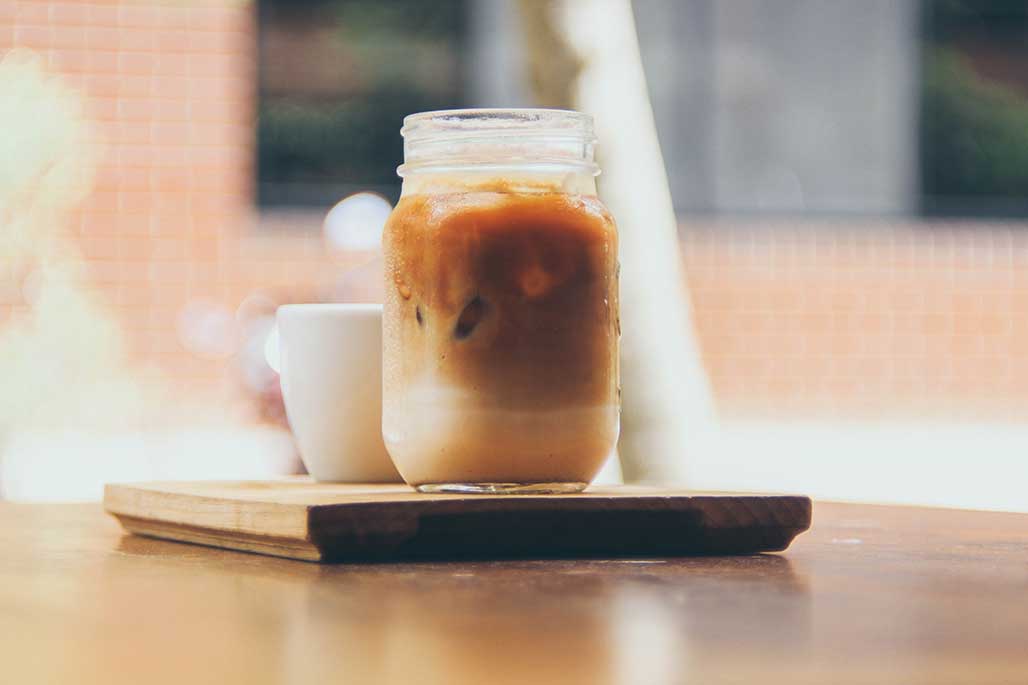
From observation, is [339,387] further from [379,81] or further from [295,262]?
[379,81]

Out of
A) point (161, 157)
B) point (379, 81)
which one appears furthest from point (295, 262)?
point (379, 81)

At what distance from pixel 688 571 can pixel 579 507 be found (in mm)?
97

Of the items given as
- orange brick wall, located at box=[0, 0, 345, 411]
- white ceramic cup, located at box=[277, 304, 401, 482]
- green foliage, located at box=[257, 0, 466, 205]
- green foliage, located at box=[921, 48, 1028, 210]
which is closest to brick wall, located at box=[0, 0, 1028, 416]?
orange brick wall, located at box=[0, 0, 345, 411]

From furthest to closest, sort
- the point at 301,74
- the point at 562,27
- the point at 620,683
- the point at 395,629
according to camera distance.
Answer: the point at 301,74 → the point at 562,27 → the point at 395,629 → the point at 620,683

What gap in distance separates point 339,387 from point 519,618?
2.17ft

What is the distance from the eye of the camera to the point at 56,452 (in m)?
6.18

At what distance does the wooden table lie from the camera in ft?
2.28

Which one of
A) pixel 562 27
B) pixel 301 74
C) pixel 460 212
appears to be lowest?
pixel 460 212

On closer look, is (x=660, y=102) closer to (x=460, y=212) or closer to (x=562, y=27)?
(x=562, y=27)

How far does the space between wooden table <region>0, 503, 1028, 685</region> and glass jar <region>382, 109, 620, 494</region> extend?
0.12 meters

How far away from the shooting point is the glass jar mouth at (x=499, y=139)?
126 centimetres

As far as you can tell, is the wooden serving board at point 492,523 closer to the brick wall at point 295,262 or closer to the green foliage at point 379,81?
the brick wall at point 295,262

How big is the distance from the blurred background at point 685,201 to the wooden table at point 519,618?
194 inches

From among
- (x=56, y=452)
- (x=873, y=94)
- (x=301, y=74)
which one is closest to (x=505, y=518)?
(x=56, y=452)
